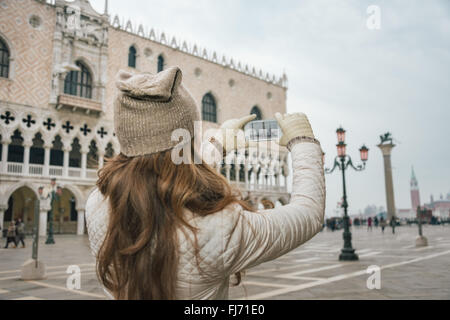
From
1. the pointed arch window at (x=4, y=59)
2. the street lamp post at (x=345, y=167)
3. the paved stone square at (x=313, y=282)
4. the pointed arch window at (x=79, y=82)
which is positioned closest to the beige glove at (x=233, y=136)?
the paved stone square at (x=313, y=282)

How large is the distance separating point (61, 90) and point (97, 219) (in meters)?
21.3

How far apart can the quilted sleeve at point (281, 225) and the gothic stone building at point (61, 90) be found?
15.0 m

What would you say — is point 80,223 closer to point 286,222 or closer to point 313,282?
point 313,282

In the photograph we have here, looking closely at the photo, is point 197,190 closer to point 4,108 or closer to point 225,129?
point 225,129

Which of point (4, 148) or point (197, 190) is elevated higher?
point (4, 148)

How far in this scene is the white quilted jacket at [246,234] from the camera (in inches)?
33.5

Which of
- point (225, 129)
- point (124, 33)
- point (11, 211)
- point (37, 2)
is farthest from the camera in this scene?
point (124, 33)

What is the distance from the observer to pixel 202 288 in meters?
0.89

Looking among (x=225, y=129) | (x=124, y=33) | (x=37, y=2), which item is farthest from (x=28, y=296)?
(x=124, y=33)

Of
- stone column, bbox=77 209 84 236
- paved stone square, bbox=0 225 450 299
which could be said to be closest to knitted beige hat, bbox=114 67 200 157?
paved stone square, bbox=0 225 450 299

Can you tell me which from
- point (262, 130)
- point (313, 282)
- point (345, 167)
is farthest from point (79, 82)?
point (262, 130)

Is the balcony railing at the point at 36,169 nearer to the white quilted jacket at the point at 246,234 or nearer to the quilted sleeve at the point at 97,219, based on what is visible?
the quilted sleeve at the point at 97,219

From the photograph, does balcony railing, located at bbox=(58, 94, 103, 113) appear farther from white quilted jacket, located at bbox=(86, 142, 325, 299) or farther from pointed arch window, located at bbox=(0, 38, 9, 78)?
white quilted jacket, located at bbox=(86, 142, 325, 299)
